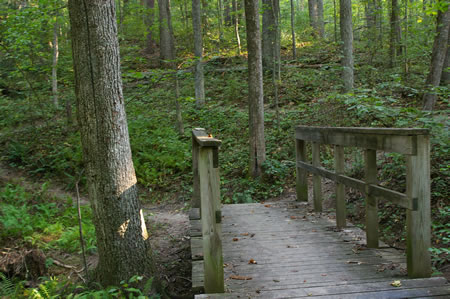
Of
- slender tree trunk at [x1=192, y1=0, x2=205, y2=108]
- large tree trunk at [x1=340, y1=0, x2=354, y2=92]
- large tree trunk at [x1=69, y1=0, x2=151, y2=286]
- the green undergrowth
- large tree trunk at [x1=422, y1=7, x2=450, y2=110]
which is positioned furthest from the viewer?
slender tree trunk at [x1=192, y1=0, x2=205, y2=108]

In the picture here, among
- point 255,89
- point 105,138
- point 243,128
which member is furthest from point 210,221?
point 243,128

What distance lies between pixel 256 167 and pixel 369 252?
216 inches

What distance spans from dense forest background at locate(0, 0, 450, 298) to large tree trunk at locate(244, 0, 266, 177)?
309 mm

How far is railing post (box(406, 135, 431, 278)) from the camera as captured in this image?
Answer: 314 cm

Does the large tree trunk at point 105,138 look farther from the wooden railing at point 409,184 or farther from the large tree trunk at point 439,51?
the large tree trunk at point 439,51

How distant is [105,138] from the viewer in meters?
3.85

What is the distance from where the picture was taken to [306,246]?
4.34m

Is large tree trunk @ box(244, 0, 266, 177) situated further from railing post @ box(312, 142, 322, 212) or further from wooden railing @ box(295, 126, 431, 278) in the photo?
wooden railing @ box(295, 126, 431, 278)

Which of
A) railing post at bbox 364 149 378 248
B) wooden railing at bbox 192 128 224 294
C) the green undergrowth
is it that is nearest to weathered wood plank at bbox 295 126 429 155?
railing post at bbox 364 149 378 248

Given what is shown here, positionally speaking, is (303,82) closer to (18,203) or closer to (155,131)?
(155,131)

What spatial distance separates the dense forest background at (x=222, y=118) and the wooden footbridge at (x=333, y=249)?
564 mm

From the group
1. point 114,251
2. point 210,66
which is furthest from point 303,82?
point 114,251

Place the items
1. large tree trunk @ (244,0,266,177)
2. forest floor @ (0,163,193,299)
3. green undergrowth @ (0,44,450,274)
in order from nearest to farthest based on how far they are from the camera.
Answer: forest floor @ (0,163,193,299) < green undergrowth @ (0,44,450,274) < large tree trunk @ (244,0,266,177)

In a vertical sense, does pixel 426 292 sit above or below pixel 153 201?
above
